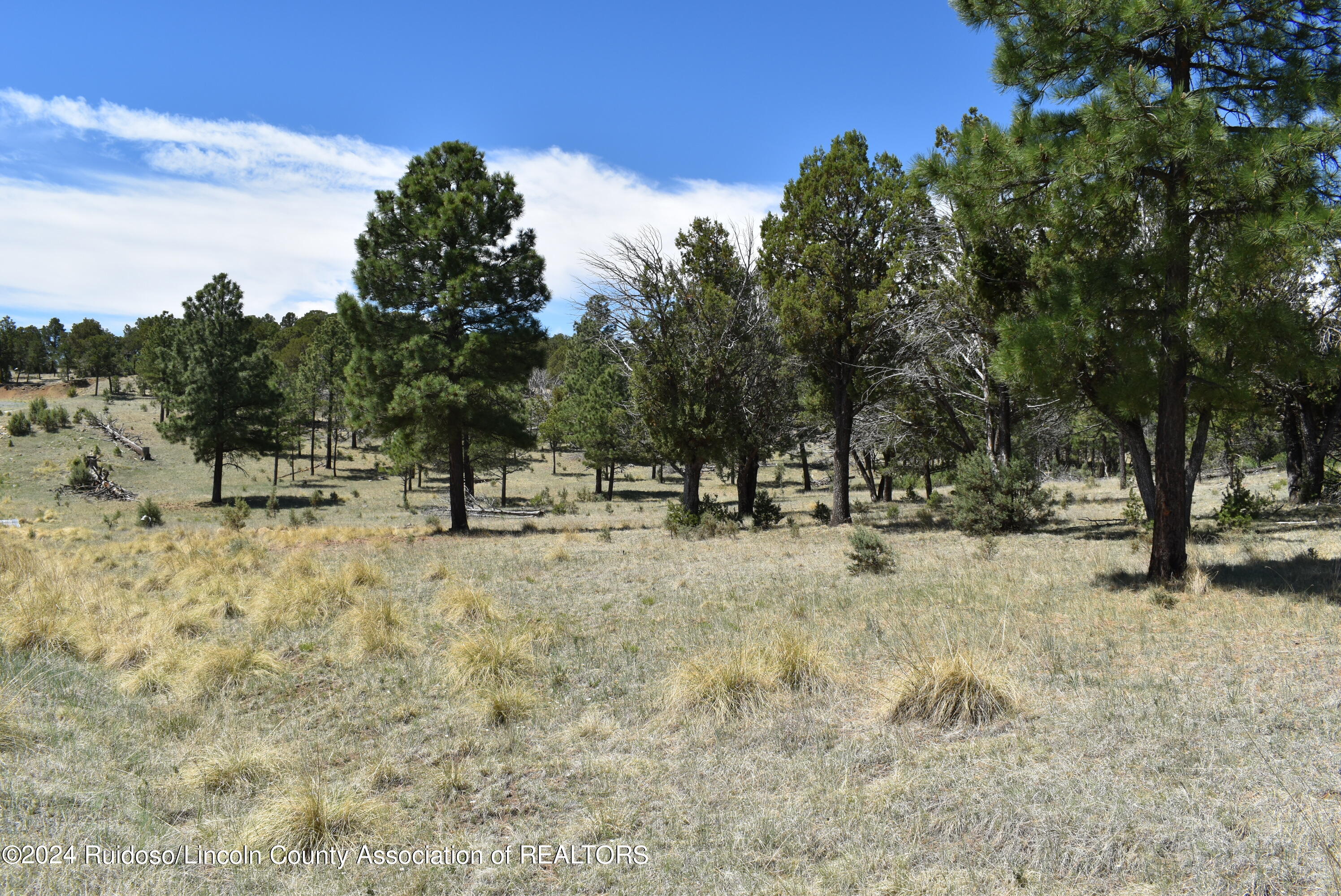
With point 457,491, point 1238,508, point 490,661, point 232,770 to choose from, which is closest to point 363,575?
point 490,661

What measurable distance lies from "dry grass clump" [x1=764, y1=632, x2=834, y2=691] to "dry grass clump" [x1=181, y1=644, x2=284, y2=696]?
4.97 meters

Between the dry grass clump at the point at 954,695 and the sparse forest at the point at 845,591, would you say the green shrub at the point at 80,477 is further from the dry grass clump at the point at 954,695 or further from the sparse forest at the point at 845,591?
the dry grass clump at the point at 954,695

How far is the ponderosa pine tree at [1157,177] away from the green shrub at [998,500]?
22.5 feet

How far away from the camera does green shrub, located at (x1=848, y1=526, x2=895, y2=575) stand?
12.2m

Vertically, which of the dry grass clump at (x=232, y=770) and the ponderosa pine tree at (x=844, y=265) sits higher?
the ponderosa pine tree at (x=844, y=265)

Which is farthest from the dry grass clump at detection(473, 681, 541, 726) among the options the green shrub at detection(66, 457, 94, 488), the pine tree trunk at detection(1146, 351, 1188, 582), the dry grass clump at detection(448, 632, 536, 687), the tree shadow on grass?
the green shrub at detection(66, 457, 94, 488)

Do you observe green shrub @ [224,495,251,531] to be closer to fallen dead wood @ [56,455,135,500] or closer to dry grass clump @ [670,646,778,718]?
fallen dead wood @ [56,455,135,500]

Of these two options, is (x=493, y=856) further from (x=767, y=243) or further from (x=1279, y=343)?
(x=767, y=243)

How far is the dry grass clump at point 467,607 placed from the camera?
372 inches

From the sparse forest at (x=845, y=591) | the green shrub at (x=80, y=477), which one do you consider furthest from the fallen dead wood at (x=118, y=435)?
Answer: the sparse forest at (x=845, y=591)

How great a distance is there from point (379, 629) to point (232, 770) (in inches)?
137

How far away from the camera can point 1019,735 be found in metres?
5.05

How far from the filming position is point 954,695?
18.0 feet

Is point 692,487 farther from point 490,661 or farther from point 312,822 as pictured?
point 312,822
